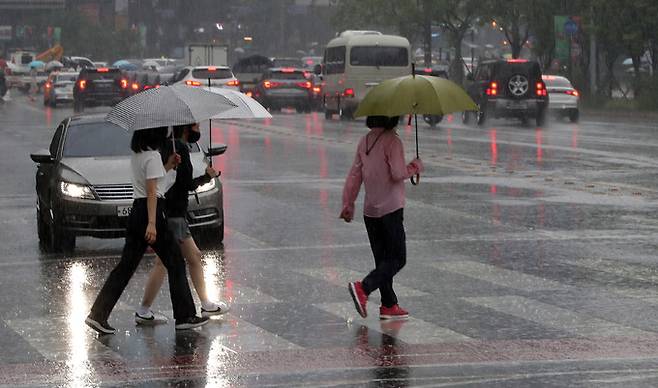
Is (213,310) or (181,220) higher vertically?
(181,220)

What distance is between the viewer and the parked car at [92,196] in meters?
15.8

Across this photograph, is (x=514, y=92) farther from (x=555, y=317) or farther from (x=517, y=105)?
(x=555, y=317)

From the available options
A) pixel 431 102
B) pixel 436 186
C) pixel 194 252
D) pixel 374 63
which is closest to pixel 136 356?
pixel 194 252

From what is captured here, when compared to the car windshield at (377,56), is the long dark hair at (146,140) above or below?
above

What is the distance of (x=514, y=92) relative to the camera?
44688 mm

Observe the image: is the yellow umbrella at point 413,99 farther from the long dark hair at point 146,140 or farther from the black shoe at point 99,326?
the black shoe at point 99,326

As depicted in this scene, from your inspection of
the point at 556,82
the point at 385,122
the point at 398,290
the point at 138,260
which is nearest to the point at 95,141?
the point at 398,290

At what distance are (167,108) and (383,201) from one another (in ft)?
5.37

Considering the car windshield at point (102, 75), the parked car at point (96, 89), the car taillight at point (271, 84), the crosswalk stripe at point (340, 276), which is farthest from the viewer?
the car windshield at point (102, 75)

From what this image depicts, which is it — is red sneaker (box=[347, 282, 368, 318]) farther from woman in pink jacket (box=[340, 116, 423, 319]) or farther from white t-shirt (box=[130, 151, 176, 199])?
white t-shirt (box=[130, 151, 176, 199])

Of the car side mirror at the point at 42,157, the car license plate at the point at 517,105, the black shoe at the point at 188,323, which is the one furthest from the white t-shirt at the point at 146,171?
the car license plate at the point at 517,105

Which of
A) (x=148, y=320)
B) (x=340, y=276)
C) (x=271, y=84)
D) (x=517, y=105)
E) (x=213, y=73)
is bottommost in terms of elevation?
(x=271, y=84)

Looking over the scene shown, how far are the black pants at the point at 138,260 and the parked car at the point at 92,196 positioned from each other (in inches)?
168

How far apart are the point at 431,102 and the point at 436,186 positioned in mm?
11735
